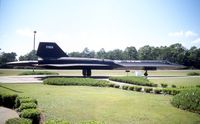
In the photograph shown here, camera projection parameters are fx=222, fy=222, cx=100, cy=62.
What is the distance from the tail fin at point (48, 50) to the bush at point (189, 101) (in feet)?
92.9

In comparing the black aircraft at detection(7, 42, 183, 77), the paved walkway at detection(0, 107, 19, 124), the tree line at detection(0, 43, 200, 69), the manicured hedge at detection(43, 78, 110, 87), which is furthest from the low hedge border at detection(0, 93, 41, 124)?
the tree line at detection(0, 43, 200, 69)

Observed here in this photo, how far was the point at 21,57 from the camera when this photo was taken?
5162 inches

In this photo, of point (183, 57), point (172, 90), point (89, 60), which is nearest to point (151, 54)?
point (183, 57)

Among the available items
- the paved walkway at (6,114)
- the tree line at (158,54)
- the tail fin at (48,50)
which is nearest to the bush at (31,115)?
the paved walkway at (6,114)

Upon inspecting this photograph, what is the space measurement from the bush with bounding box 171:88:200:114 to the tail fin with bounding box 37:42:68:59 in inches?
1114

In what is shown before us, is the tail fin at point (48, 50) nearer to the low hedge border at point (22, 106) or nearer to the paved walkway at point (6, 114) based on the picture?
the low hedge border at point (22, 106)

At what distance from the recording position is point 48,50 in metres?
39.4

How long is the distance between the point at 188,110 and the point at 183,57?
91697 mm

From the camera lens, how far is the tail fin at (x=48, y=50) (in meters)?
39.1

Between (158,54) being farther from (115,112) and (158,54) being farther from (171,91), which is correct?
(115,112)

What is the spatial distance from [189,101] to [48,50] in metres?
29.8

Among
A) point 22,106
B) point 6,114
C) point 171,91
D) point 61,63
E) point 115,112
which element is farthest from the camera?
point 61,63

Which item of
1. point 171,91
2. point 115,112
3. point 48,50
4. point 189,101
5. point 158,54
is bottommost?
point 115,112

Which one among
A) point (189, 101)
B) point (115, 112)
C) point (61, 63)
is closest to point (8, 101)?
point (115, 112)
